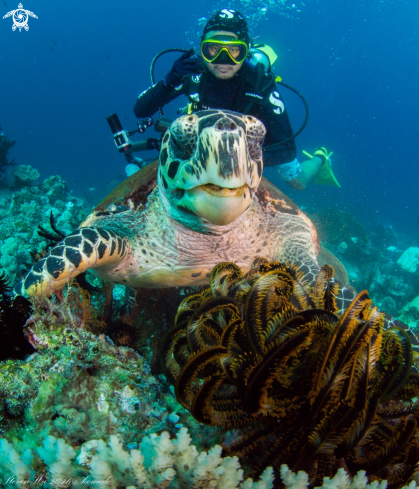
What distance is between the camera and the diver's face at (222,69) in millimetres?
3533

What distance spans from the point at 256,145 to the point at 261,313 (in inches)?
53.0

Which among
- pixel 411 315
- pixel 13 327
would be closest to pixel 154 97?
pixel 13 327

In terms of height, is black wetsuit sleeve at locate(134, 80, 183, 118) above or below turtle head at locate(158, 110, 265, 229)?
above

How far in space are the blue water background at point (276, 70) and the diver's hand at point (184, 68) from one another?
1821 inches

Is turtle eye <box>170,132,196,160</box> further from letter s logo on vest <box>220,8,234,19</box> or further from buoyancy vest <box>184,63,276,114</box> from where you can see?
letter s logo on vest <box>220,8,234,19</box>

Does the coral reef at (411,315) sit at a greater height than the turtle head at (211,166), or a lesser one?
greater

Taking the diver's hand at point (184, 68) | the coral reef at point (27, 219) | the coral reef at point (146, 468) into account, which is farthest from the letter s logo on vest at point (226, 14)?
the coral reef at point (146, 468)

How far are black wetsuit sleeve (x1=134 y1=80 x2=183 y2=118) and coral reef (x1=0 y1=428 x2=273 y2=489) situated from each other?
14.0 feet

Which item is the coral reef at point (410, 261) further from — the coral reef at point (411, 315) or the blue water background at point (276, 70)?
the blue water background at point (276, 70)

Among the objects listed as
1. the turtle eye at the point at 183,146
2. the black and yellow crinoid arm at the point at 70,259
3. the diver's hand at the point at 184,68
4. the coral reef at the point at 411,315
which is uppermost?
the diver's hand at the point at 184,68

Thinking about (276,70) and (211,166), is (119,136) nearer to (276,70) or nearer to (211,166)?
(211,166)

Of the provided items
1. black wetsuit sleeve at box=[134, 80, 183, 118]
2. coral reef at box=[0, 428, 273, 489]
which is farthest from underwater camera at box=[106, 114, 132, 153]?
coral reef at box=[0, 428, 273, 489]

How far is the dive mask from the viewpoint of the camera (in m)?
3.43

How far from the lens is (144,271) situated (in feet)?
8.34
